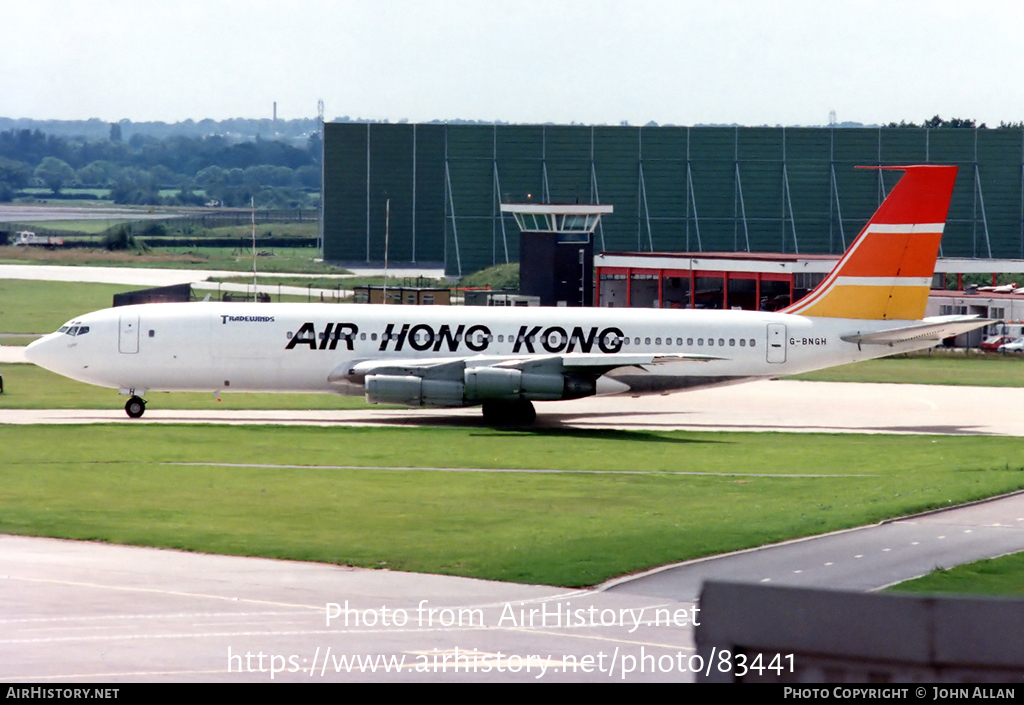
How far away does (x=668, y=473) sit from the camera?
37438 millimetres

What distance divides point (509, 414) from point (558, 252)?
135 ft

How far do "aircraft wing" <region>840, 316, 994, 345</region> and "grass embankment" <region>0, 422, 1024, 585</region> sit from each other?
5198 mm

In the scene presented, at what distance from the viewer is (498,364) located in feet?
159

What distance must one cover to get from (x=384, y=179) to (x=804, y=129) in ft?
157

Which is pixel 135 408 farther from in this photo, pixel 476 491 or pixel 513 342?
pixel 476 491

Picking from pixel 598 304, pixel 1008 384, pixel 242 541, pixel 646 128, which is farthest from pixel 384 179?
pixel 242 541

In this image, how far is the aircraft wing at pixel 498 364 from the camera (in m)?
48.0

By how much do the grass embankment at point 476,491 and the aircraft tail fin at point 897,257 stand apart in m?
7.74

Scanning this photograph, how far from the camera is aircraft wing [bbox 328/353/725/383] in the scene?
47969 millimetres

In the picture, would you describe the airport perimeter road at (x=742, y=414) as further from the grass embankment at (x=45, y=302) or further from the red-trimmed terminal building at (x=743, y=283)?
the grass embankment at (x=45, y=302)

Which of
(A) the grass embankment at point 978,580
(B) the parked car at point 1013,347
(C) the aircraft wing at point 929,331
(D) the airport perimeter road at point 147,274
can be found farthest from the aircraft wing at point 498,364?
(D) the airport perimeter road at point 147,274

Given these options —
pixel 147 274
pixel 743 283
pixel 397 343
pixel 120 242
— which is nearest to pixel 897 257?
pixel 397 343
